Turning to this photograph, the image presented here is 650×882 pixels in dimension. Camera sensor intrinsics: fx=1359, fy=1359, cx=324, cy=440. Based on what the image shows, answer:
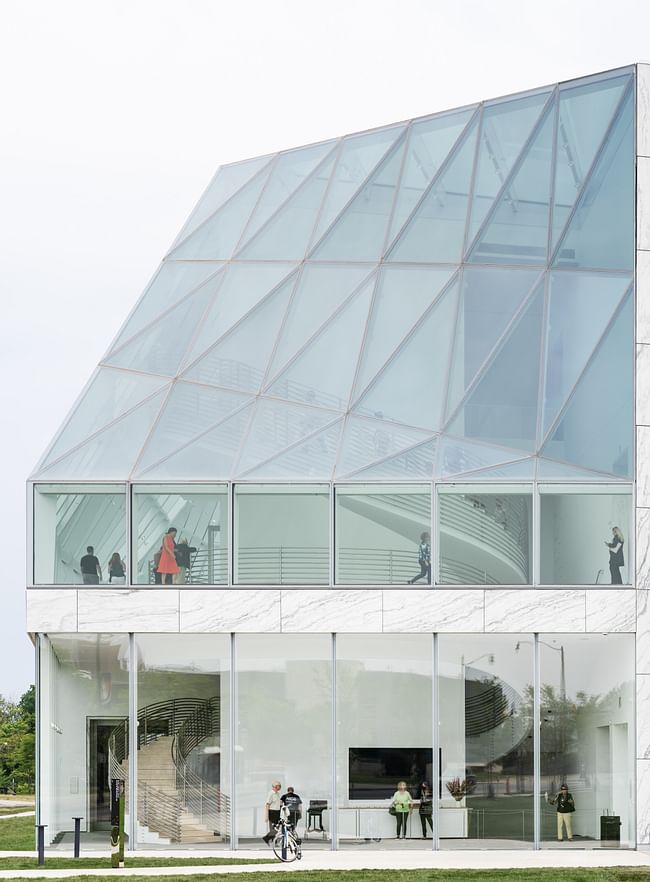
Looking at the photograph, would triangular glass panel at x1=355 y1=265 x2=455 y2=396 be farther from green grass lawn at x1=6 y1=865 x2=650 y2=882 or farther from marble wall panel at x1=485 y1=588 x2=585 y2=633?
green grass lawn at x1=6 y1=865 x2=650 y2=882

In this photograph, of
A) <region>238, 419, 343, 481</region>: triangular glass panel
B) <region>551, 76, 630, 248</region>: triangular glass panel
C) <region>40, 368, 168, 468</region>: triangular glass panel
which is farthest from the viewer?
<region>551, 76, 630, 248</region>: triangular glass panel

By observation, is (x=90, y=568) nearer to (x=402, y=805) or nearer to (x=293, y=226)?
(x=402, y=805)

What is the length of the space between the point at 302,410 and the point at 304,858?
9.57 m

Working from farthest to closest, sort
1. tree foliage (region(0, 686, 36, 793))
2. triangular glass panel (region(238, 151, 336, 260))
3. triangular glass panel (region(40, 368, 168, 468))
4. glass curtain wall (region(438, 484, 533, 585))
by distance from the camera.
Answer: tree foliage (region(0, 686, 36, 793)) < triangular glass panel (region(238, 151, 336, 260)) < triangular glass panel (region(40, 368, 168, 468)) < glass curtain wall (region(438, 484, 533, 585))

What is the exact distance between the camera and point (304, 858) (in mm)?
26844

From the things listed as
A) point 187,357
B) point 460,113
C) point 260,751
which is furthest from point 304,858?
point 460,113

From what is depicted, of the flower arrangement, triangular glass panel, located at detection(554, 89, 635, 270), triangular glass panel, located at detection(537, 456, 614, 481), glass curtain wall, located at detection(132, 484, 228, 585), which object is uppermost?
triangular glass panel, located at detection(554, 89, 635, 270)

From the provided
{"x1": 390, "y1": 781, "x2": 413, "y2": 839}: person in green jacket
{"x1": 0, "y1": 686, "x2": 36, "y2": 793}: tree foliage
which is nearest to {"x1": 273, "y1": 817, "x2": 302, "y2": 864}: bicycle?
{"x1": 390, "y1": 781, "x2": 413, "y2": 839}: person in green jacket

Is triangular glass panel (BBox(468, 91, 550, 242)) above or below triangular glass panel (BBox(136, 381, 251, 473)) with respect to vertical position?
above

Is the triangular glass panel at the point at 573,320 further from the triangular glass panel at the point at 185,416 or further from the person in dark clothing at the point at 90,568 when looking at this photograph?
the person in dark clothing at the point at 90,568

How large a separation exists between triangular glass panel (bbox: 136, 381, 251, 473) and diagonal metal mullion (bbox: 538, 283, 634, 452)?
6753mm

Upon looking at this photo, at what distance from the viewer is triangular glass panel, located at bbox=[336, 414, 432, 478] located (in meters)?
29.5

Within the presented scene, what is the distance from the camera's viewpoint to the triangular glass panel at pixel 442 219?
31609 mm

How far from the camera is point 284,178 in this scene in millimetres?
34188
